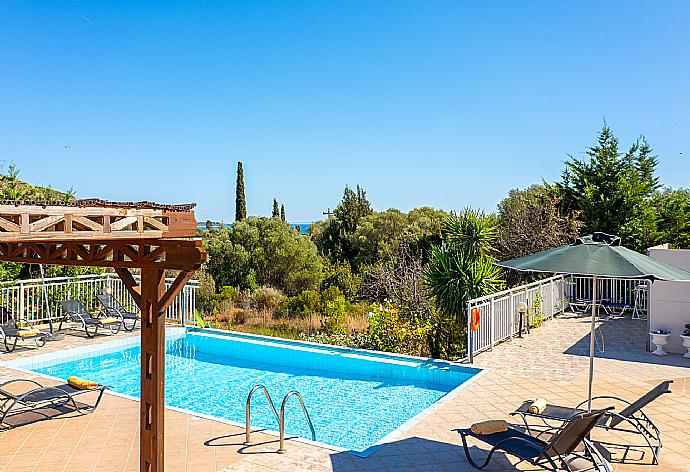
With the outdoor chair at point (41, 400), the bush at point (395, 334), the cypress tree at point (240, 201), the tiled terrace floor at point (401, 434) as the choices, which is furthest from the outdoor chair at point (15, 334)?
the cypress tree at point (240, 201)

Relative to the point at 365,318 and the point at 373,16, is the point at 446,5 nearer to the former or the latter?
the point at 373,16

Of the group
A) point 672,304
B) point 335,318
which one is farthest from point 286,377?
point 672,304

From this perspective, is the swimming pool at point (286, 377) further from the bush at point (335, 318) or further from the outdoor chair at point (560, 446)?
the outdoor chair at point (560, 446)

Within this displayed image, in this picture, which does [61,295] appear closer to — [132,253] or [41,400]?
[41,400]

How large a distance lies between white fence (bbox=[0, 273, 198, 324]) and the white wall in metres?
9.82

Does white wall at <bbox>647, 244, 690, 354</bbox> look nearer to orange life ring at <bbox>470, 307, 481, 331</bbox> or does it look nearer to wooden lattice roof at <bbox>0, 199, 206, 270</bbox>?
orange life ring at <bbox>470, 307, 481, 331</bbox>

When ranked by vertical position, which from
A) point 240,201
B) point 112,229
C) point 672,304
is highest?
point 240,201

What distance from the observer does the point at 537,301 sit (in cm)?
1221

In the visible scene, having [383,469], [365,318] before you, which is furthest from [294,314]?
[383,469]

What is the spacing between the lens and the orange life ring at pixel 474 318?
906cm

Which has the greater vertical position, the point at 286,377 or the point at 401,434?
the point at 401,434

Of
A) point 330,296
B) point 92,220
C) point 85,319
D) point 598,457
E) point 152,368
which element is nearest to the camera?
point 92,220

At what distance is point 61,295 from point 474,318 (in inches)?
402

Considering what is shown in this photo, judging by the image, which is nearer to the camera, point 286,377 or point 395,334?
point 286,377
